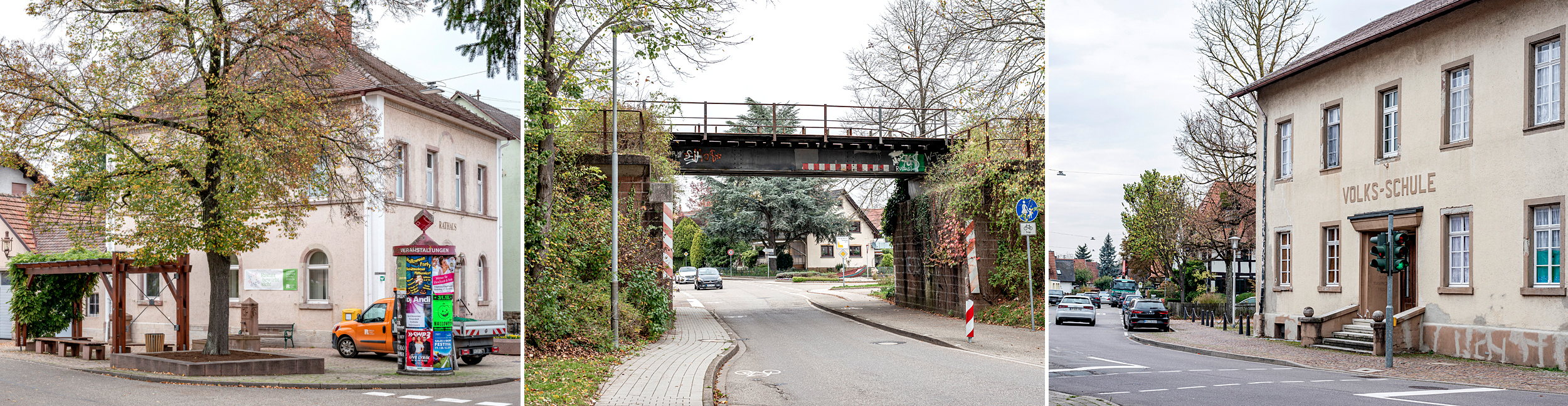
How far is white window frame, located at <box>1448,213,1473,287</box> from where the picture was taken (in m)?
16.1

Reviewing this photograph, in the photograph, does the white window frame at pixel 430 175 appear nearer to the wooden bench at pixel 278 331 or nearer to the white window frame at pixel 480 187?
the white window frame at pixel 480 187

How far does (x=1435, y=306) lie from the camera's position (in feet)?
54.5

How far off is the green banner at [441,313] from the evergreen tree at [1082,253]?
28.3 ft

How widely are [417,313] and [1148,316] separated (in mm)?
23706

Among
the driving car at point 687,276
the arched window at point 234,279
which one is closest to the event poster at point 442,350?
the arched window at point 234,279

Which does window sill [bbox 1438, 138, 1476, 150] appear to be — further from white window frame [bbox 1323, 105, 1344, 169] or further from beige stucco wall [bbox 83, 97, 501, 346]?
beige stucco wall [bbox 83, 97, 501, 346]

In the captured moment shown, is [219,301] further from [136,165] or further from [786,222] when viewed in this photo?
[786,222]

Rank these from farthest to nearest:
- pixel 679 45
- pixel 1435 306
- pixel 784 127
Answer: pixel 1435 306, pixel 784 127, pixel 679 45

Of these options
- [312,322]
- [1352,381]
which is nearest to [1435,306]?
[1352,381]

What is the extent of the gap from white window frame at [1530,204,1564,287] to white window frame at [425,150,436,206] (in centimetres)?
1643

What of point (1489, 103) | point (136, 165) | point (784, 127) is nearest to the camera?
point (784, 127)

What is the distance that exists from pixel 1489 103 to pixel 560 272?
16.3 m

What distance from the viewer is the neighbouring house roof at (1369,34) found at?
53.9ft

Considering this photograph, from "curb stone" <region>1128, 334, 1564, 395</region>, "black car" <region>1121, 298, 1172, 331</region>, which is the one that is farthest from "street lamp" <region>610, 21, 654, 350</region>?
"black car" <region>1121, 298, 1172, 331</region>
